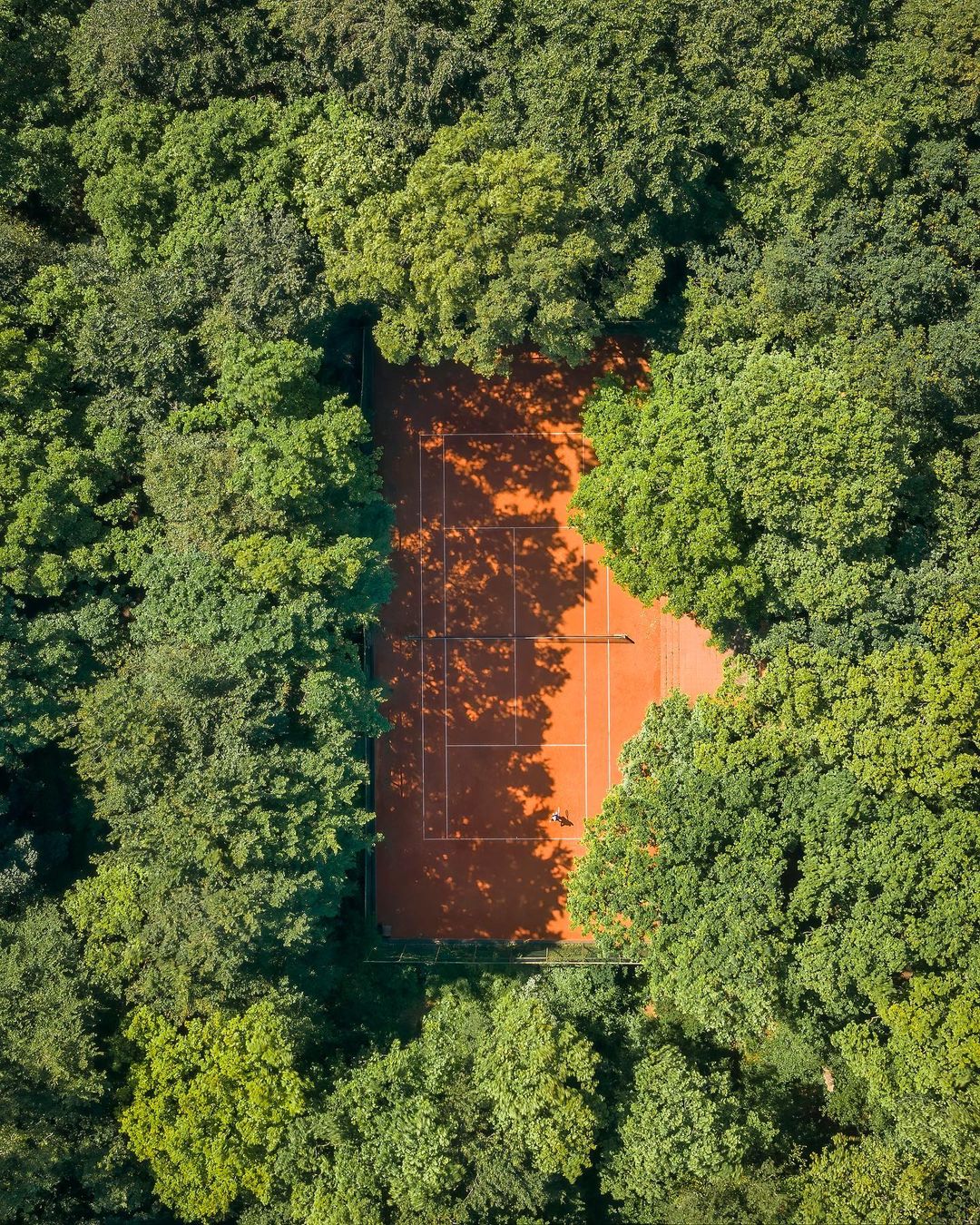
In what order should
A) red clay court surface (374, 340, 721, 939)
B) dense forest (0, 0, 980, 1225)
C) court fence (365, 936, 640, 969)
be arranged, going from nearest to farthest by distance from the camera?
1. dense forest (0, 0, 980, 1225)
2. court fence (365, 936, 640, 969)
3. red clay court surface (374, 340, 721, 939)

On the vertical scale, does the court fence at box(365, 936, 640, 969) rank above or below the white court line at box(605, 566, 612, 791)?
below

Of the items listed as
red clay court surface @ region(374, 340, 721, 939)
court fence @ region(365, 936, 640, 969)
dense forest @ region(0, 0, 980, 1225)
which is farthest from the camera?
red clay court surface @ region(374, 340, 721, 939)

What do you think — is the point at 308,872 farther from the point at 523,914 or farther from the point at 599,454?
the point at 599,454

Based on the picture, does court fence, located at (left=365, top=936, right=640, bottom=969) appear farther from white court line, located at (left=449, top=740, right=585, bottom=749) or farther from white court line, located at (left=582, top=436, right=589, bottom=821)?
white court line, located at (left=449, top=740, right=585, bottom=749)

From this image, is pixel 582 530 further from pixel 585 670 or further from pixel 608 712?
pixel 608 712

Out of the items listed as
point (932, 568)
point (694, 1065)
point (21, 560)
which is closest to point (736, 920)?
point (694, 1065)

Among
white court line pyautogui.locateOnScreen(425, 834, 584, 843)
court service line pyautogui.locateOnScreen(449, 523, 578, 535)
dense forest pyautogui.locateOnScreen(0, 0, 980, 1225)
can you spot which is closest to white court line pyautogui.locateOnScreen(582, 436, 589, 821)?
court service line pyautogui.locateOnScreen(449, 523, 578, 535)

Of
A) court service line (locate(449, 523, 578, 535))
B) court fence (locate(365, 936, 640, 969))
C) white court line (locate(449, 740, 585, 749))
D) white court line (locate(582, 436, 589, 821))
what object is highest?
court service line (locate(449, 523, 578, 535))

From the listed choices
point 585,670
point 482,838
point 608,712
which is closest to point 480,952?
point 482,838
